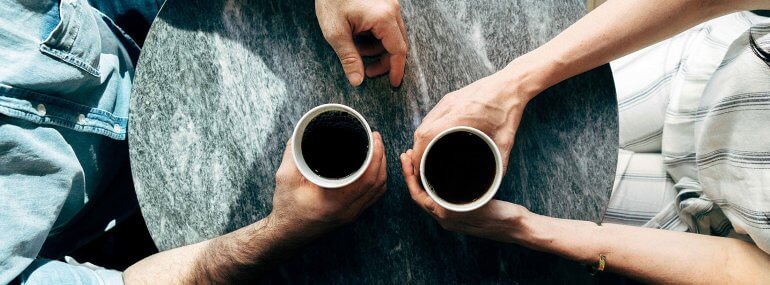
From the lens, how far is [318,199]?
2.62ft

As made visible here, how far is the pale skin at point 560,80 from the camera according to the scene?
2.82 ft

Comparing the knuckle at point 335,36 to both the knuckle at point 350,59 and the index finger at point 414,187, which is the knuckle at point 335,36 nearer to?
the knuckle at point 350,59

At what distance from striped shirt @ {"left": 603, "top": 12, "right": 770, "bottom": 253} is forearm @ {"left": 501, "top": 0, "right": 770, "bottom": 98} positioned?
13 centimetres

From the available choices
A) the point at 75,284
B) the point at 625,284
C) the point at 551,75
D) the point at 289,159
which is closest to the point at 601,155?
the point at 551,75

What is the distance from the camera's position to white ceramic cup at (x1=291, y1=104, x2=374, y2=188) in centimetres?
69

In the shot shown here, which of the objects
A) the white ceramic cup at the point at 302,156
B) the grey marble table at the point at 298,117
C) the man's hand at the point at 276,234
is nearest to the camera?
the white ceramic cup at the point at 302,156

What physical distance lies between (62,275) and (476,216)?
81cm

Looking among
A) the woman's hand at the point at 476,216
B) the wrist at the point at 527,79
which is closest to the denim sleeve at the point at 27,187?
the woman's hand at the point at 476,216

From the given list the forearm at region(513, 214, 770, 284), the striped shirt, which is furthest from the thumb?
the striped shirt

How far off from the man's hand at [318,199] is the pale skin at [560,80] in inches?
3.3

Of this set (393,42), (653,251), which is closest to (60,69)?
(393,42)

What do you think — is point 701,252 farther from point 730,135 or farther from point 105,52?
point 105,52

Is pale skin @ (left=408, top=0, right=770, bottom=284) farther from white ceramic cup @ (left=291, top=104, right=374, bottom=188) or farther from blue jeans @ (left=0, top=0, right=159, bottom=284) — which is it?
blue jeans @ (left=0, top=0, right=159, bottom=284)

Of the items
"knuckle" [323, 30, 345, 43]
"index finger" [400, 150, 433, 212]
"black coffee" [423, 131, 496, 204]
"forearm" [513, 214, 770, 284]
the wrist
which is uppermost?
"knuckle" [323, 30, 345, 43]
